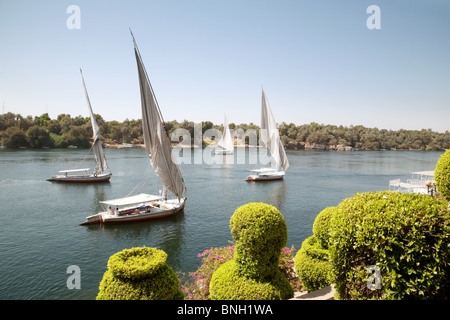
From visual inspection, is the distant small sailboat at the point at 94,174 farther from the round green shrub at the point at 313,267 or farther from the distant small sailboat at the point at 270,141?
the round green shrub at the point at 313,267

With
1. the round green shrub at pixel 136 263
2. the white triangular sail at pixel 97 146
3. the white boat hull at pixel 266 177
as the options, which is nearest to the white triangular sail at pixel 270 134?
the white boat hull at pixel 266 177

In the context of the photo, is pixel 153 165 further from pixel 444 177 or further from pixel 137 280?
pixel 444 177

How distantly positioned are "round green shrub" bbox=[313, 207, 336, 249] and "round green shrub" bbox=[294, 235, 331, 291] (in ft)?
0.79

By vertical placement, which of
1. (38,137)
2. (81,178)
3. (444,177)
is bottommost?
(81,178)

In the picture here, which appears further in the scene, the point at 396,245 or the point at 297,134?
the point at 297,134

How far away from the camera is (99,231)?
24.9m

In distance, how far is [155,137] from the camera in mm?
26312

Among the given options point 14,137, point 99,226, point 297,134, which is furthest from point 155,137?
point 297,134

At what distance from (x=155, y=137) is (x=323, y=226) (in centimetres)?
1999

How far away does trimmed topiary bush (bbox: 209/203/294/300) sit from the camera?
25.5ft

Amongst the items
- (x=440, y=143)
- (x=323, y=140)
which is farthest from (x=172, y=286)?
(x=440, y=143)

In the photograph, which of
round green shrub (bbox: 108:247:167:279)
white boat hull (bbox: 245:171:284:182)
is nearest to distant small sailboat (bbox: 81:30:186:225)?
round green shrub (bbox: 108:247:167:279)

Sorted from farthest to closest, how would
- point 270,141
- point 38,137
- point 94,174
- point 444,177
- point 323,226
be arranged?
1. point 38,137
2. point 270,141
3. point 94,174
4. point 323,226
5. point 444,177

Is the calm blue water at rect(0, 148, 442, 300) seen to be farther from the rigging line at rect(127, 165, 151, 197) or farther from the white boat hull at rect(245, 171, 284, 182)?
the white boat hull at rect(245, 171, 284, 182)
